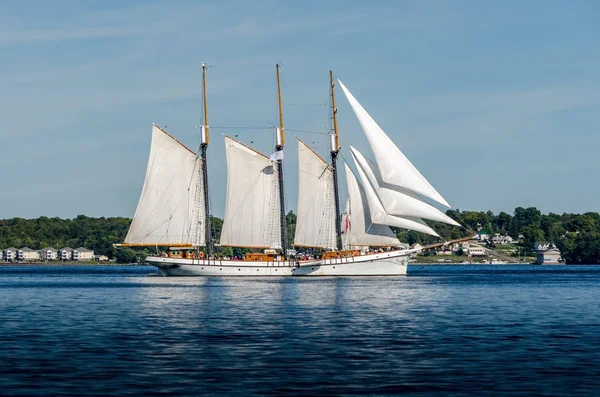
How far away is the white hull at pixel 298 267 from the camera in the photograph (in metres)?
115

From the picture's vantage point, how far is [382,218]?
110062 millimetres

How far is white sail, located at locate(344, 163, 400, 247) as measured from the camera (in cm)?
11194

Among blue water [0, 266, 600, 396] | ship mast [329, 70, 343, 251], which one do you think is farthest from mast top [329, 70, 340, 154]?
blue water [0, 266, 600, 396]

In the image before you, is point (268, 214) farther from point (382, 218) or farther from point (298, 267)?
point (382, 218)

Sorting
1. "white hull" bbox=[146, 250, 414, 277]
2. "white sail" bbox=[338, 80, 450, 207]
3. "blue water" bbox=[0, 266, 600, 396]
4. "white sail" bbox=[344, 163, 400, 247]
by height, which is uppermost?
"white sail" bbox=[338, 80, 450, 207]

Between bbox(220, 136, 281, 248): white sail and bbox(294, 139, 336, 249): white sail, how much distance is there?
3.47 metres

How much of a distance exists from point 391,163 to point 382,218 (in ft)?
20.5

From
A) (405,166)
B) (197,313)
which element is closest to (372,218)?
(405,166)

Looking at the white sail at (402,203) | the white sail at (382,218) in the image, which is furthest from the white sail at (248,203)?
the white sail at (402,203)

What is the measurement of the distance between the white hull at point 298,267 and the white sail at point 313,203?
3120 millimetres

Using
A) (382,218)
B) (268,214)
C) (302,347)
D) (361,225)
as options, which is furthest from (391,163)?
(302,347)

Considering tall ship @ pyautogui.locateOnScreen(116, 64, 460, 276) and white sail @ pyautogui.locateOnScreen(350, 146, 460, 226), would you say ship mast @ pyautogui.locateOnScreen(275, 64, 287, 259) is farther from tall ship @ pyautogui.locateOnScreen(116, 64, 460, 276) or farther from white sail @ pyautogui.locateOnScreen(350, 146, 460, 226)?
white sail @ pyautogui.locateOnScreen(350, 146, 460, 226)

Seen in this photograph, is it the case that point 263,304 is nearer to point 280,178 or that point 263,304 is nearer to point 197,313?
point 197,313

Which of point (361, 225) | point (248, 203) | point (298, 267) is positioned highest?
point (248, 203)
